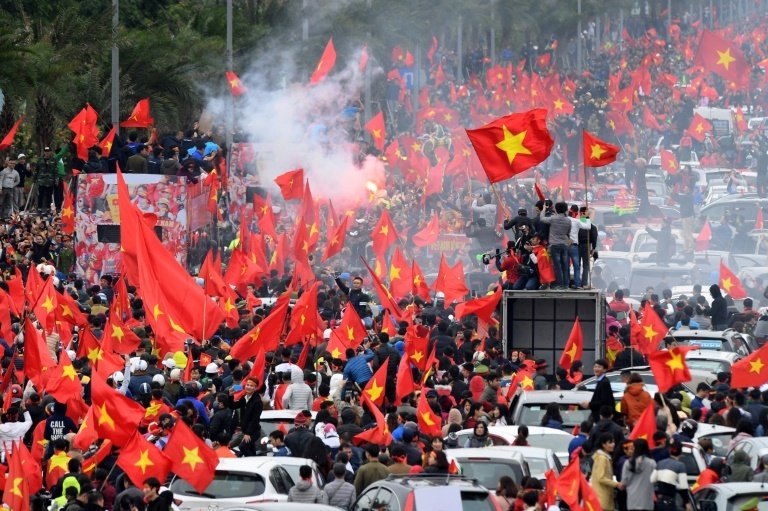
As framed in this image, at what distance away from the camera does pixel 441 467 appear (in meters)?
16.0

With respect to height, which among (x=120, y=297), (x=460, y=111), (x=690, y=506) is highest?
(x=460, y=111)

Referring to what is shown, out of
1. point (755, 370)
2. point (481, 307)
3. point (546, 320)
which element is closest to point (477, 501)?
point (755, 370)

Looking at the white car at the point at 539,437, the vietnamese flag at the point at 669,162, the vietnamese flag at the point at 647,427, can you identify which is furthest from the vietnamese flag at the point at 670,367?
the vietnamese flag at the point at 669,162

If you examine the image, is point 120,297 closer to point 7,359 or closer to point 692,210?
point 7,359

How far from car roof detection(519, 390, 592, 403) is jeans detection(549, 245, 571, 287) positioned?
15.4ft

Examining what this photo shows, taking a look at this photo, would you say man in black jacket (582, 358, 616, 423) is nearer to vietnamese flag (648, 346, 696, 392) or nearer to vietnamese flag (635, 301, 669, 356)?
vietnamese flag (648, 346, 696, 392)

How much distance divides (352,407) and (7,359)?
158 inches

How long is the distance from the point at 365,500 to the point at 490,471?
4.32 feet

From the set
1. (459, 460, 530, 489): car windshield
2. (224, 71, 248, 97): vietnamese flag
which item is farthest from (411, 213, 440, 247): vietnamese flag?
(459, 460, 530, 489): car windshield

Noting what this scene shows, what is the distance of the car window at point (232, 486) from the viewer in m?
16.3

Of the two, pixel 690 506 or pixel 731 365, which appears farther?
pixel 731 365

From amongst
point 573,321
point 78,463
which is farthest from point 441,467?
point 573,321

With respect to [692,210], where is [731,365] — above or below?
below

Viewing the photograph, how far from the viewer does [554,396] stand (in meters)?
19.6
